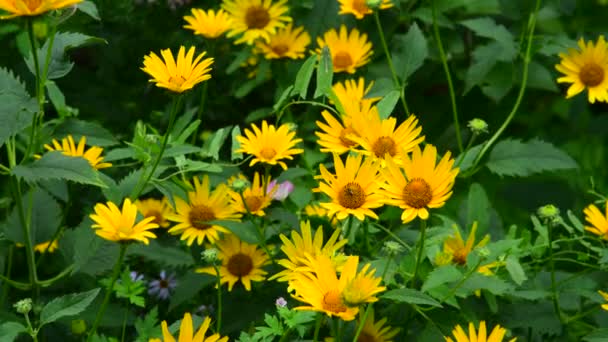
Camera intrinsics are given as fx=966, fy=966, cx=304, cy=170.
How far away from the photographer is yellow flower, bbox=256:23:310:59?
1739 mm

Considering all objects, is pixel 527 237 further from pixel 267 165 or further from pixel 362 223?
pixel 267 165

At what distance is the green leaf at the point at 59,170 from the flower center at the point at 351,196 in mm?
283

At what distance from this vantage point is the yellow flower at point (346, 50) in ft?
5.43

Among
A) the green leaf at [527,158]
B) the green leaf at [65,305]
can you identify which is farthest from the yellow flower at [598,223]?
the green leaf at [65,305]

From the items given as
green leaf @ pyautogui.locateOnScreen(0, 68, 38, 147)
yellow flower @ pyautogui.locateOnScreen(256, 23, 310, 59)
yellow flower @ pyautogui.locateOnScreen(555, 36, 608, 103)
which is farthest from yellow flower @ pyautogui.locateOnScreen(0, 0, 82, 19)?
yellow flower @ pyautogui.locateOnScreen(555, 36, 608, 103)

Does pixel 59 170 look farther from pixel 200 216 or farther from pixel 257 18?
pixel 257 18

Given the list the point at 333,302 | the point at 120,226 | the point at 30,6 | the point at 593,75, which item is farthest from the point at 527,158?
the point at 30,6

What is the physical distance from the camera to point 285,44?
1.75 meters

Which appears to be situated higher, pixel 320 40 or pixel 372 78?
pixel 320 40

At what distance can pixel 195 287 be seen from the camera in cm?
136

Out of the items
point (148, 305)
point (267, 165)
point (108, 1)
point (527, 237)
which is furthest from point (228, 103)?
point (527, 237)

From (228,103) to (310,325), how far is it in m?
0.80

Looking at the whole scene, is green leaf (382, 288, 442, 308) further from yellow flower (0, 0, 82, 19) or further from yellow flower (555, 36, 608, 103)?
yellow flower (555, 36, 608, 103)

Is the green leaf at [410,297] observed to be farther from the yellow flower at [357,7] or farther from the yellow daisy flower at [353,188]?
the yellow flower at [357,7]
